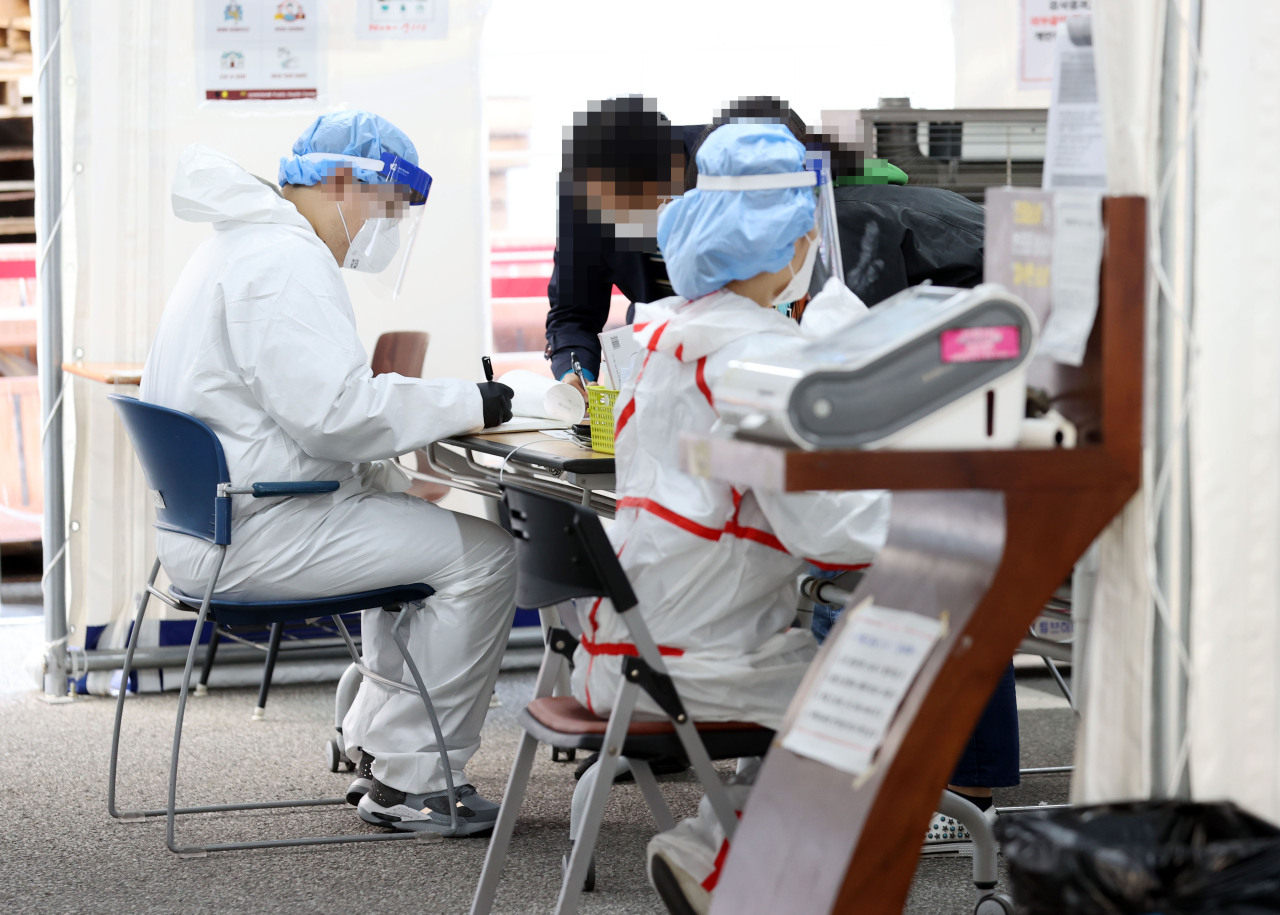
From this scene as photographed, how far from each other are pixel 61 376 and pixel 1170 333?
117 inches

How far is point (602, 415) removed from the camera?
7.27 ft

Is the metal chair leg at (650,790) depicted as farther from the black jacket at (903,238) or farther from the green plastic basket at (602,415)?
the black jacket at (903,238)

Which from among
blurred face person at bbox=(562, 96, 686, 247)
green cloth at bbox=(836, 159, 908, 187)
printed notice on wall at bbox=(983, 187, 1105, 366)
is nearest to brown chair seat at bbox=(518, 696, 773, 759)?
printed notice on wall at bbox=(983, 187, 1105, 366)

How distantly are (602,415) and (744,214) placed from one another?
56 cm

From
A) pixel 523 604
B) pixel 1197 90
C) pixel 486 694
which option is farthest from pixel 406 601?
pixel 1197 90

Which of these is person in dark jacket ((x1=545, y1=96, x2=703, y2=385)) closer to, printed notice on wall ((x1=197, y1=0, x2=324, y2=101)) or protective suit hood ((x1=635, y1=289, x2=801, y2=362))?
protective suit hood ((x1=635, y1=289, x2=801, y2=362))

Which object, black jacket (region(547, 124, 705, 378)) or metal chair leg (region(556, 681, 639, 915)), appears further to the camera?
black jacket (region(547, 124, 705, 378))

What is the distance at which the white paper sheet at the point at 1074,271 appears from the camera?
1.25 m

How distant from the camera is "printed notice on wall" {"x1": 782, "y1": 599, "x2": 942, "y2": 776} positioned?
129cm

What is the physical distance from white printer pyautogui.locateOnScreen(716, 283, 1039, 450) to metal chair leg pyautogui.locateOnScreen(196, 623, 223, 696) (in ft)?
8.17

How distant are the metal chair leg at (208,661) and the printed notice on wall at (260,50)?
1.36 meters

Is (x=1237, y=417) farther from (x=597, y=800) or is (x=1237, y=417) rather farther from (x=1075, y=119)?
(x=597, y=800)

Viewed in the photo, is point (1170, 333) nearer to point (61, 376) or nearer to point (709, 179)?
point (709, 179)

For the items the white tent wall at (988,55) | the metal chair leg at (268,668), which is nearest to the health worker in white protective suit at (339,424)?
the metal chair leg at (268,668)
